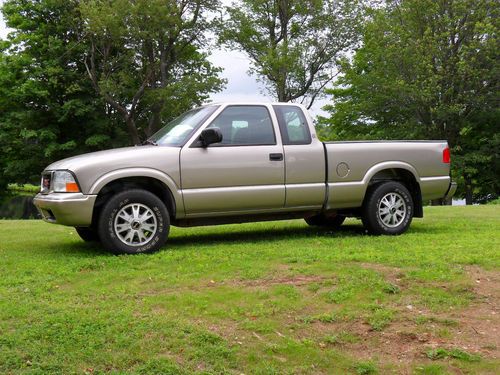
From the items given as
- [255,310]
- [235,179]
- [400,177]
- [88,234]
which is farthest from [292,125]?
[255,310]

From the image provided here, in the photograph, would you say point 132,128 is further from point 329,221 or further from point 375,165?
point 375,165

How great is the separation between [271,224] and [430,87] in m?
19.5

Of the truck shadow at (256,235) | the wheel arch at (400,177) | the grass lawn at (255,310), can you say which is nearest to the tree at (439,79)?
the wheel arch at (400,177)

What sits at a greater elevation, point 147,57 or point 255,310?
point 147,57

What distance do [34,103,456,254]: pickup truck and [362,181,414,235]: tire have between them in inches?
0.6

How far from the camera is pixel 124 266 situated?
20.4 feet

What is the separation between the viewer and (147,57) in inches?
1253

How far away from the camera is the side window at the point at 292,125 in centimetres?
787

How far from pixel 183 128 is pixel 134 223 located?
150 cm

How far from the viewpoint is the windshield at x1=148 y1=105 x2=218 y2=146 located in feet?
24.3

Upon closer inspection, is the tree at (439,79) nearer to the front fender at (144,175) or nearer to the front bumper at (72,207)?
the front fender at (144,175)

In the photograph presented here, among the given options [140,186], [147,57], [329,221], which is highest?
[147,57]

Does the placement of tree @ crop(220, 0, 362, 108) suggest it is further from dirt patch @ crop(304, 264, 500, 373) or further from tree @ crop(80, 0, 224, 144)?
dirt patch @ crop(304, 264, 500, 373)

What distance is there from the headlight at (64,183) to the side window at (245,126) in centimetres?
185
